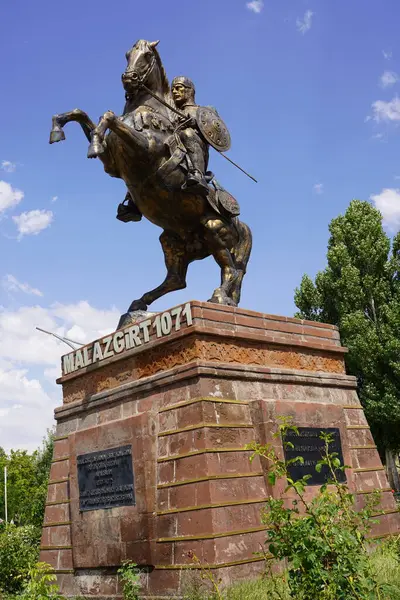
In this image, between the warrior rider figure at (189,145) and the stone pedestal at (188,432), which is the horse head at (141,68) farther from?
the stone pedestal at (188,432)

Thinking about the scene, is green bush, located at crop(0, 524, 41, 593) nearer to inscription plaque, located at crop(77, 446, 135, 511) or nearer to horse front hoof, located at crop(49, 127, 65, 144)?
inscription plaque, located at crop(77, 446, 135, 511)

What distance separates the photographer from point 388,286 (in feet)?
84.4

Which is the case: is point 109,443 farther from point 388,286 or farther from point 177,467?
point 388,286

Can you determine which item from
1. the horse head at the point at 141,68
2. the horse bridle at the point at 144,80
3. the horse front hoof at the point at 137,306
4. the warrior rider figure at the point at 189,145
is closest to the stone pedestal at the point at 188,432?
the horse front hoof at the point at 137,306

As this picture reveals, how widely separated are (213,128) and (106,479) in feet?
19.2

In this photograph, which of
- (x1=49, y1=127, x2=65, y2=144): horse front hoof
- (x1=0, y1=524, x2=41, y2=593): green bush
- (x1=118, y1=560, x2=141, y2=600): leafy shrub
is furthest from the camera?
(x1=0, y1=524, x2=41, y2=593): green bush

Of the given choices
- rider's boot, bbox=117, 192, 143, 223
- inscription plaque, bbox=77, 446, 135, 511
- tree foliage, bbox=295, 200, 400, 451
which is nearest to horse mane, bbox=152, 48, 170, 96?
rider's boot, bbox=117, 192, 143, 223

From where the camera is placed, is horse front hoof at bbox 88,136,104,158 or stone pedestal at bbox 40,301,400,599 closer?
stone pedestal at bbox 40,301,400,599

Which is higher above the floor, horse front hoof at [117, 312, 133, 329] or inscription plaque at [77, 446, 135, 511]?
horse front hoof at [117, 312, 133, 329]

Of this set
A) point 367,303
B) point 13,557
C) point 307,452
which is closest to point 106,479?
point 307,452

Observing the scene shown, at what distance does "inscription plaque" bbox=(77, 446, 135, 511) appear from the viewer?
8695 millimetres

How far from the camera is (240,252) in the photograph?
1081cm

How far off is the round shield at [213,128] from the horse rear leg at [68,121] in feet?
6.30

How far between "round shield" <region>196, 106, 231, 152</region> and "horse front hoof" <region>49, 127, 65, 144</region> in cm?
247
